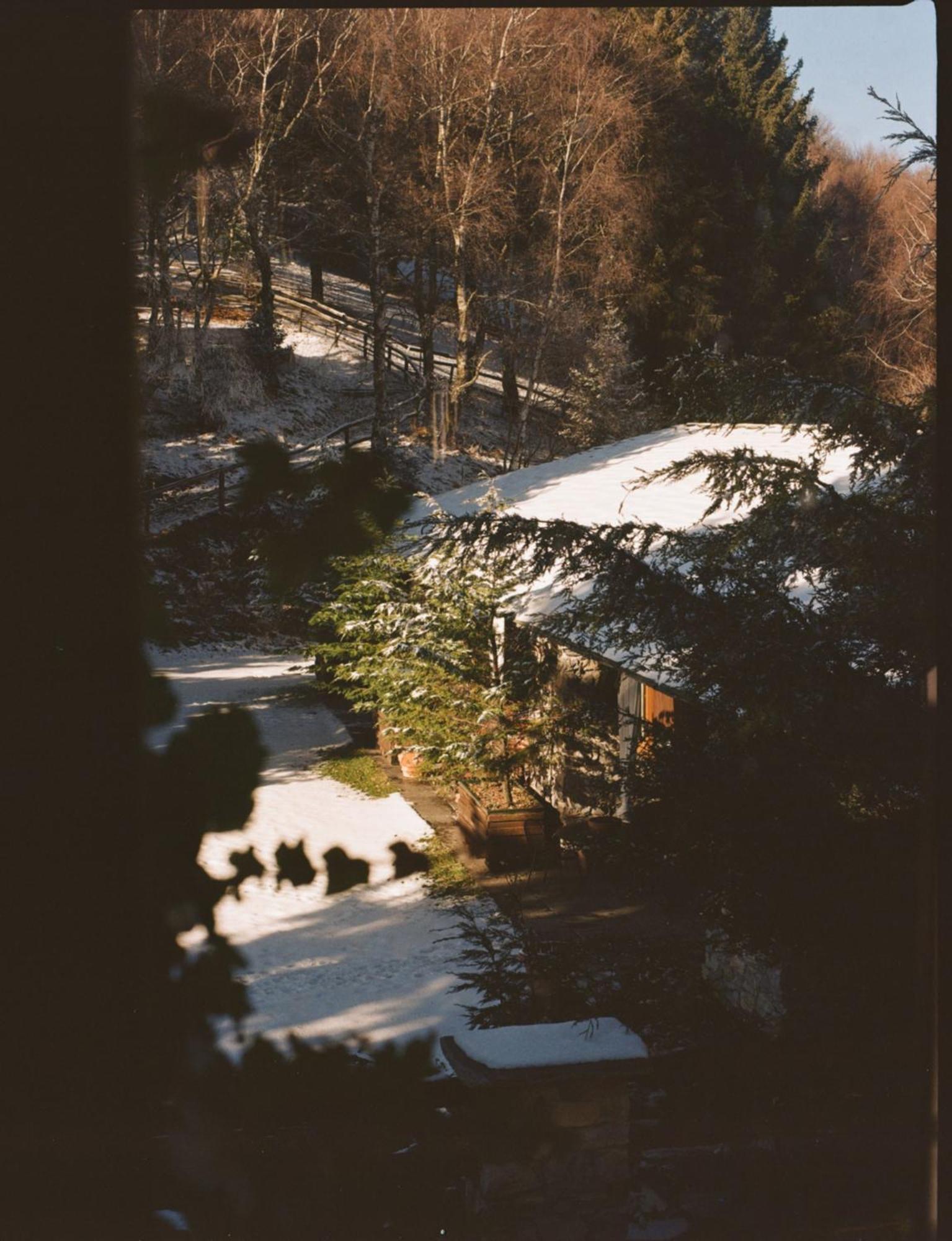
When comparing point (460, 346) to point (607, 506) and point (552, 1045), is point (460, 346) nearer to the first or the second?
point (607, 506)

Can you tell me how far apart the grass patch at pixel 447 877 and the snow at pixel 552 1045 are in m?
4.48

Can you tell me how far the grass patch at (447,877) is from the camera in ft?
25.5

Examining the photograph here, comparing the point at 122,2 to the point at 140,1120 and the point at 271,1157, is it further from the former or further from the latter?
the point at 271,1157

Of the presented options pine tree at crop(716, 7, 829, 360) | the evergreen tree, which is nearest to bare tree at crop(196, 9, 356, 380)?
the evergreen tree

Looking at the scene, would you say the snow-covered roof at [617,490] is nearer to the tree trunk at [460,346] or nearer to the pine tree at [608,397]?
the tree trunk at [460,346]

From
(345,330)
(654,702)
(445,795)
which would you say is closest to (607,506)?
(654,702)

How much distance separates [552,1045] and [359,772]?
7.96m

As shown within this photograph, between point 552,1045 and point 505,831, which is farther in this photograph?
point 505,831

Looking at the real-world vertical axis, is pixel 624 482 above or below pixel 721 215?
below

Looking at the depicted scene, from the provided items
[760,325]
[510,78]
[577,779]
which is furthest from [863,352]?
[577,779]

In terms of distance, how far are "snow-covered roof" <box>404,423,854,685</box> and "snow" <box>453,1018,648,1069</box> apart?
2.73 meters

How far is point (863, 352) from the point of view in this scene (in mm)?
16578

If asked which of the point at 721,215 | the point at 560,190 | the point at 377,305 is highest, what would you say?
the point at 560,190

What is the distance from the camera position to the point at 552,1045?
2982mm
